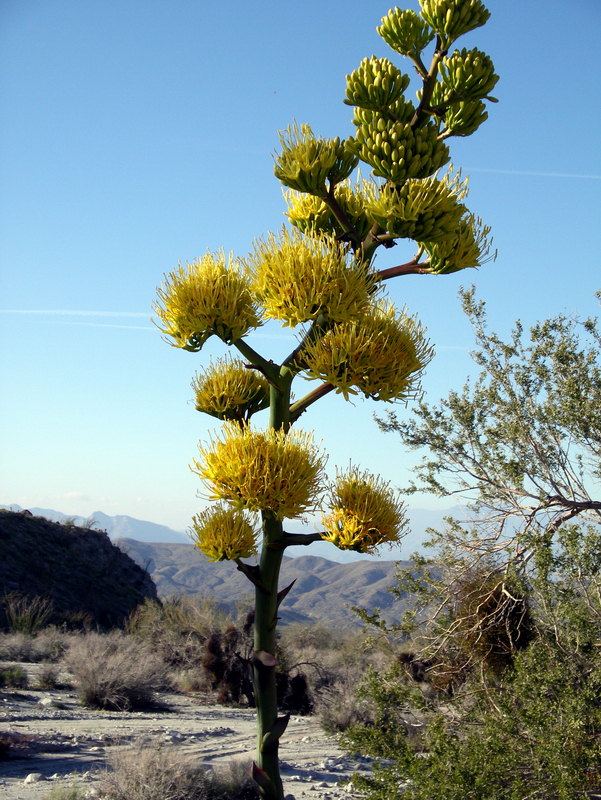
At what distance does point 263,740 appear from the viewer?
10.8 ft

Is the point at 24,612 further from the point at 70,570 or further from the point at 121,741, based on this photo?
the point at 121,741

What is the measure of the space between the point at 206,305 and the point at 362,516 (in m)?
1.62

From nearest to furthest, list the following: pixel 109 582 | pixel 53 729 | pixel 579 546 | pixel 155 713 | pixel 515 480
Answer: pixel 579 546
pixel 515 480
pixel 53 729
pixel 155 713
pixel 109 582

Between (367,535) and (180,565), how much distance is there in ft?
343

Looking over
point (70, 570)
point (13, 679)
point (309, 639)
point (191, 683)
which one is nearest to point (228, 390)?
point (13, 679)

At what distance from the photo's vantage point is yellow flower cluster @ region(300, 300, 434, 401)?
3.29 metres

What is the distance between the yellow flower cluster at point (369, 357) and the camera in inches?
129

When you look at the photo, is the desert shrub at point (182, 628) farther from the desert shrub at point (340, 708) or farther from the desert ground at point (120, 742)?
the desert shrub at point (340, 708)

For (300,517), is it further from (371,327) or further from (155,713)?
(155,713)

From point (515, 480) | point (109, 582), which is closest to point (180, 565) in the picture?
point (109, 582)

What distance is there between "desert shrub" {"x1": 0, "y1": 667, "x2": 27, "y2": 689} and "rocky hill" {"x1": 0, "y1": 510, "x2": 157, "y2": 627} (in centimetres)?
882

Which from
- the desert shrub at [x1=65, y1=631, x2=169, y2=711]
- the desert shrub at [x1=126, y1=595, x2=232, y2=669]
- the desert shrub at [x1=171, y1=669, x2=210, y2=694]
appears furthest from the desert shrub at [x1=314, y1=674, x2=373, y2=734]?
the desert shrub at [x1=126, y1=595, x2=232, y2=669]

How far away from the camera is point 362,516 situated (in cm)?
336

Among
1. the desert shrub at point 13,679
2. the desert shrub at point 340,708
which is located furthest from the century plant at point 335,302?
the desert shrub at point 13,679
